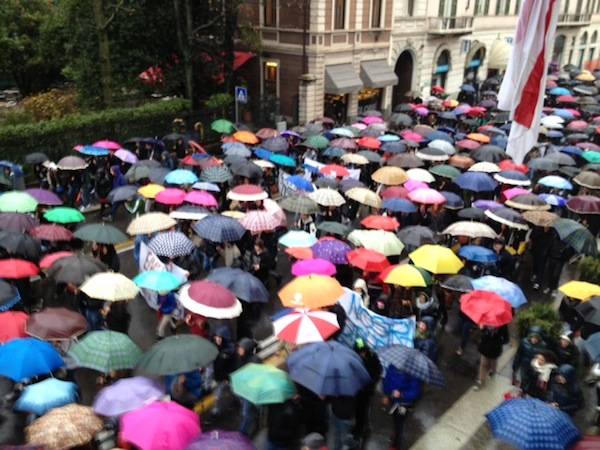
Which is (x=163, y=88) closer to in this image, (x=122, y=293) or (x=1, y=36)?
(x=1, y=36)

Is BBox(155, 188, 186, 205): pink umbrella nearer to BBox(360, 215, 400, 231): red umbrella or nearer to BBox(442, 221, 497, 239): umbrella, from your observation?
BBox(360, 215, 400, 231): red umbrella

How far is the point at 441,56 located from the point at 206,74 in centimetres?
1904

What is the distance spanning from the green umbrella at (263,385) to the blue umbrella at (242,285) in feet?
6.80

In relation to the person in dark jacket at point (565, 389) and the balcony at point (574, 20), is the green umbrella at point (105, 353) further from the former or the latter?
the balcony at point (574, 20)

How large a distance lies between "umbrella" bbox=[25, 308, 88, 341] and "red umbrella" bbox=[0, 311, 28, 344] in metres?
0.13

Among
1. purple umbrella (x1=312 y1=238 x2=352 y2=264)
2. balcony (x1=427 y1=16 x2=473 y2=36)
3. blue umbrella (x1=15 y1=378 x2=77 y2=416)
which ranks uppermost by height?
balcony (x1=427 y1=16 x2=473 y2=36)

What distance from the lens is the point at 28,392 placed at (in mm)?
6289

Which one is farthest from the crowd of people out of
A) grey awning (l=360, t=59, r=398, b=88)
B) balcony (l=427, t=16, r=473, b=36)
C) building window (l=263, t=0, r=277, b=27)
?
balcony (l=427, t=16, r=473, b=36)

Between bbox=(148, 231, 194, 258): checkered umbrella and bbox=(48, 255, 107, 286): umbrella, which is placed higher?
bbox=(48, 255, 107, 286): umbrella

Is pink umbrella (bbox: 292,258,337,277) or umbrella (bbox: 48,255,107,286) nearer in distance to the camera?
umbrella (bbox: 48,255,107,286)

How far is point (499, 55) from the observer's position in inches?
1683

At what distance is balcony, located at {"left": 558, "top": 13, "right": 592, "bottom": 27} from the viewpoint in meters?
53.9

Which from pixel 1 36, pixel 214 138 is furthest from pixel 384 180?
pixel 1 36

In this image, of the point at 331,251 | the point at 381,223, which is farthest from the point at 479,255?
the point at 331,251
